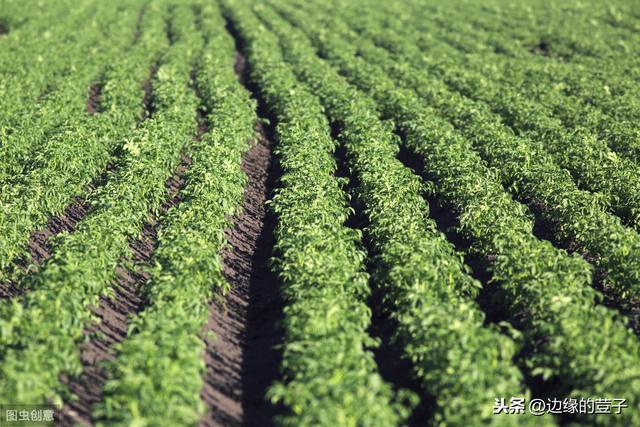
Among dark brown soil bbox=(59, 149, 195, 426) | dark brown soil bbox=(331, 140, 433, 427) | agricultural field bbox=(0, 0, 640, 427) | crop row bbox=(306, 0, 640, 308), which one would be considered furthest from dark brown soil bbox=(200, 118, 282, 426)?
crop row bbox=(306, 0, 640, 308)

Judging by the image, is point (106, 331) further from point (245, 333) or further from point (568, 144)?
point (568, 144)

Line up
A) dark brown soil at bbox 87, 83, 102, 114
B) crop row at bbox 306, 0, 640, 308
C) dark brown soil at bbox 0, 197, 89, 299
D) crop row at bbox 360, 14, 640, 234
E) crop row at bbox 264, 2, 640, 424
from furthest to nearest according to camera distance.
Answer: dark brown soil at bbox 87, 83, 102, 114, crop row at bbox 360, 14, 640, 234, dark brown soil at bbox 0, 197, 89, 299, crop row at bbox 306, 0, 640, 308, crop row at bbox 264, 2, 640, 424

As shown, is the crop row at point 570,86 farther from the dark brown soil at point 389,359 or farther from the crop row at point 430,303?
the dark brown soil at point 389,359

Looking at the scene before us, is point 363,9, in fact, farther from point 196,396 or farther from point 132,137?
point 196,396

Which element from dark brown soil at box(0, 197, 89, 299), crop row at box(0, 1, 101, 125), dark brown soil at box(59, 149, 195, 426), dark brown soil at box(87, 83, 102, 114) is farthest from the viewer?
dark brown soil at box(87, 83, 102, 114)

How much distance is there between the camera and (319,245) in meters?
10.7

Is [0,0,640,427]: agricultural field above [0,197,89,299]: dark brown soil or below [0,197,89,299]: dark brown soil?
above

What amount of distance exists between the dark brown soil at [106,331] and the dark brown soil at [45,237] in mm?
1410

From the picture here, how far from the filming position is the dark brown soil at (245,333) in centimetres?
888

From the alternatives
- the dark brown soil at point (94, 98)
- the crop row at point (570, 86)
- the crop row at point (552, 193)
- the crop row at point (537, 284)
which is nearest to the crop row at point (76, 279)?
the dark brown soil at point (94, 98)

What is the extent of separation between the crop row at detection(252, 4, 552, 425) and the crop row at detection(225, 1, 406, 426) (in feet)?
1.83

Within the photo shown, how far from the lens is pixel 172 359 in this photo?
7.92m

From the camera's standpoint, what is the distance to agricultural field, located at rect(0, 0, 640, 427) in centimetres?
782

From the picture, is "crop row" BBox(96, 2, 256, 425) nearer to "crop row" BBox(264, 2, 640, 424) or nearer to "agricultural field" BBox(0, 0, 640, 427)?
"agricultural field" BBox(0, 0, 640, 427)
